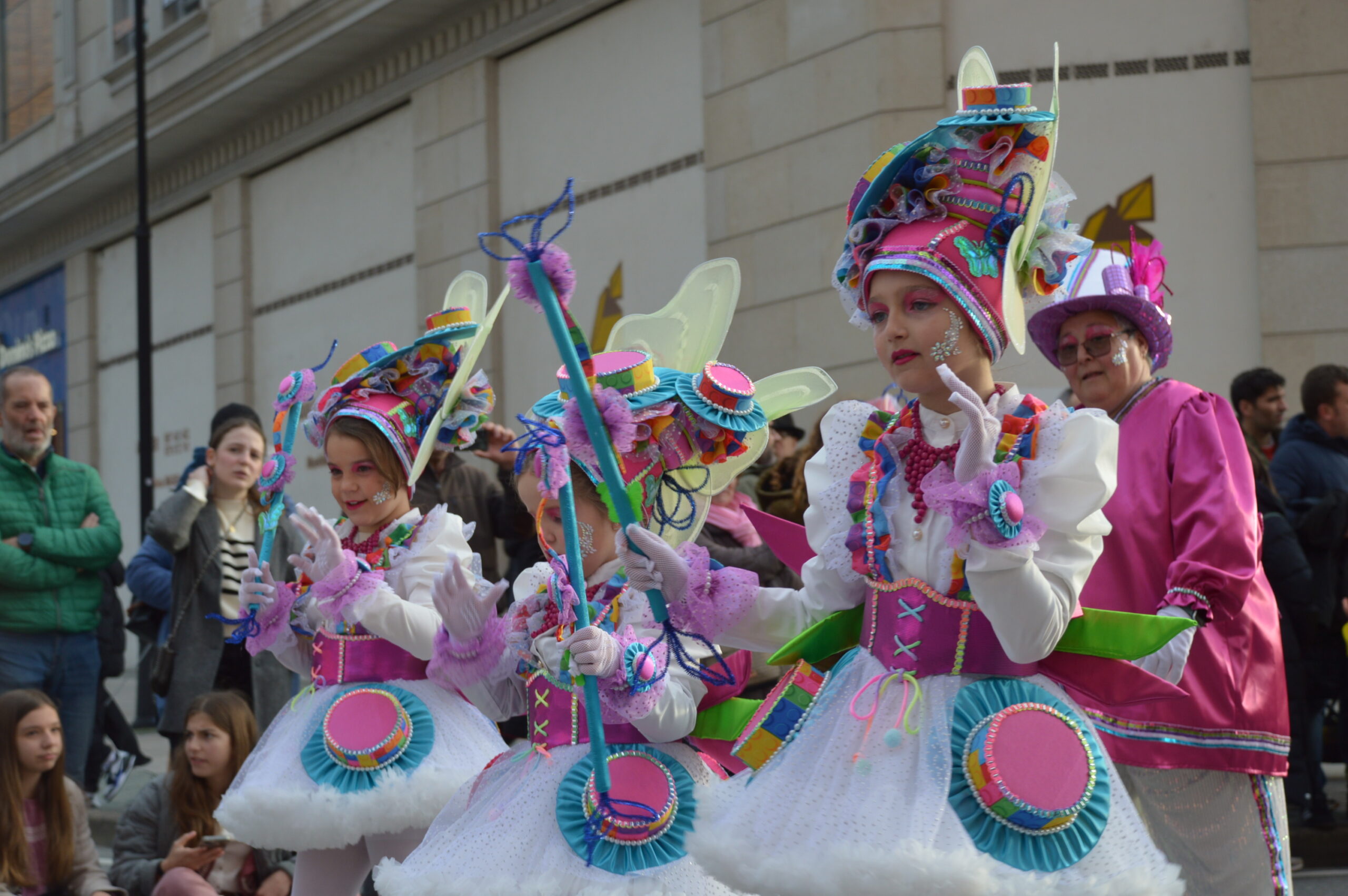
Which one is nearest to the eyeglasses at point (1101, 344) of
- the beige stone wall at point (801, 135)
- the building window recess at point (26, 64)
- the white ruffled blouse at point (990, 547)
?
the white ruffled blouse at point (990, 547)

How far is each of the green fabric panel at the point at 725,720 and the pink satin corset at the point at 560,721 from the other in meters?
0.14

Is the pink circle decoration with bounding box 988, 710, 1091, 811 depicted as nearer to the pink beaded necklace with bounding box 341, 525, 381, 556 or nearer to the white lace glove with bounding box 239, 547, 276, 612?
the pink beaded necklace with bounding box 341, 525, 381, 556

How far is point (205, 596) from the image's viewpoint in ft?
21.3

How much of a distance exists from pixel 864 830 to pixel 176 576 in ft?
15.6

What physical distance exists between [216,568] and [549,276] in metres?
4.19

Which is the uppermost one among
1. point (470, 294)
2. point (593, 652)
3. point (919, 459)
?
point (470, 294)

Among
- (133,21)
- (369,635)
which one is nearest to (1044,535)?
(369,635)

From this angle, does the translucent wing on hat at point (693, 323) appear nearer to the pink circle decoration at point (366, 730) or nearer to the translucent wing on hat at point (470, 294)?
the translucent wing on hat at point (470, 294)

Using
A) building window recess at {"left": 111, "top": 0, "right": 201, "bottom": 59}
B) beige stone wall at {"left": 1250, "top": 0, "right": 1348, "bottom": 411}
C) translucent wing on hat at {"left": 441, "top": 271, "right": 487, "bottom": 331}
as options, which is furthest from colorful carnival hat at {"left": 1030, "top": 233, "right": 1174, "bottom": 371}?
building window recess at {"left": 111, "top": 0, "right": 201, "bottom": 59}

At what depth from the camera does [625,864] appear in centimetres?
323

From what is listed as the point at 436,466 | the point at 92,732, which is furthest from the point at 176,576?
the point at 92,732

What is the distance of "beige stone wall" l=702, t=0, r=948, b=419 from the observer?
343 inches

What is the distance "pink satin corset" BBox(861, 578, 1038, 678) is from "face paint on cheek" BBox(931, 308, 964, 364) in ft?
1.50

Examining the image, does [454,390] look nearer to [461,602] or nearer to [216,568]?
[461,602]
